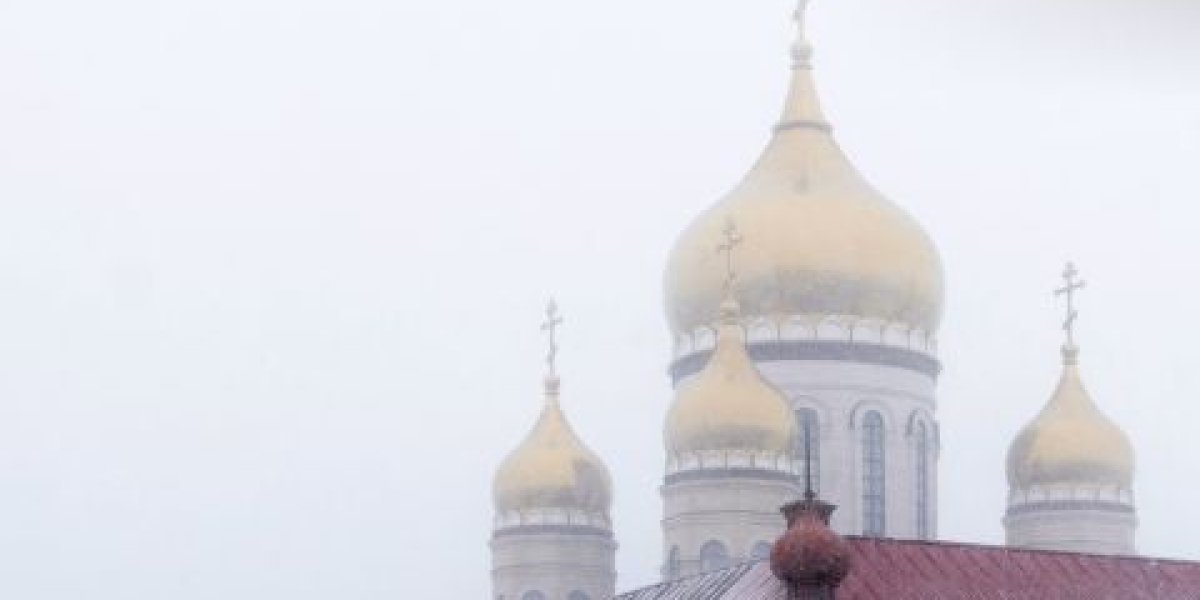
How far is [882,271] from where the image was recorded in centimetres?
6278

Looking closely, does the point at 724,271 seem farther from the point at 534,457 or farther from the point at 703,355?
the point at 534,457

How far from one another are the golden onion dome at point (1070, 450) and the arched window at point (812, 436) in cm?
479

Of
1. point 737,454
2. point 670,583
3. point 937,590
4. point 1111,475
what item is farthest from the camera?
point 1111,475

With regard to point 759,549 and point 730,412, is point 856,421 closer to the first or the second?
point 730,412

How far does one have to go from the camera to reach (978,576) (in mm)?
37594

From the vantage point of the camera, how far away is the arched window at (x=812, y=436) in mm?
60562

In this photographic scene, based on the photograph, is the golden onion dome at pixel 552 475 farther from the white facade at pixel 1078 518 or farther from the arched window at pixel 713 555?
the white facade at pixel 1078 518

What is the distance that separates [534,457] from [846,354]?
268 inches

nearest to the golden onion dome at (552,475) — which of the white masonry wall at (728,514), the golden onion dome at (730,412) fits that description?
the golden onion dome at (730,412)

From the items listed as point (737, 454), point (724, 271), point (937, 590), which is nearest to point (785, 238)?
point (724, 271)

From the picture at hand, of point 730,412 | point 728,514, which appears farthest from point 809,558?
point 728,514

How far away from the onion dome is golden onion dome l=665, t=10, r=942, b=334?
2736cm

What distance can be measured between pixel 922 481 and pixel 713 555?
6274 millimetres

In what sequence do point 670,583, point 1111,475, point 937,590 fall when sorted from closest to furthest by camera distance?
point 937,590 < point 670,583 < point 1111,475
